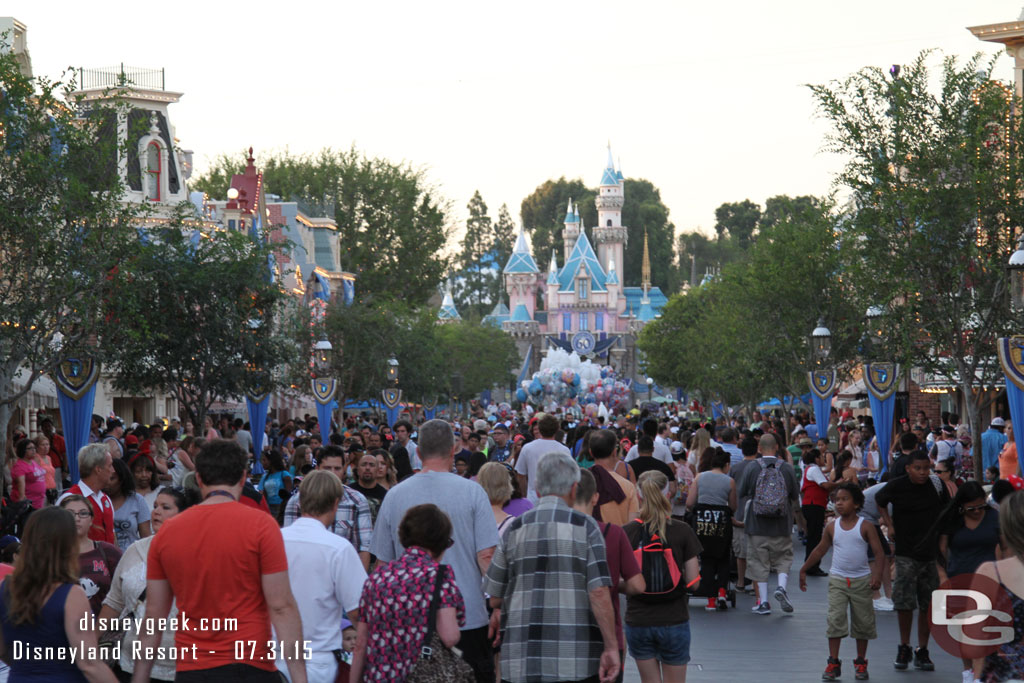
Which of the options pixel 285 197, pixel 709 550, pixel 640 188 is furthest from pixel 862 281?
pixel 640 188

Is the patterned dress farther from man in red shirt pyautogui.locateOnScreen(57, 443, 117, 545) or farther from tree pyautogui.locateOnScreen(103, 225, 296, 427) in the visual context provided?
tree pyautogui.locateOnScreen(103, 225, 296, 427)

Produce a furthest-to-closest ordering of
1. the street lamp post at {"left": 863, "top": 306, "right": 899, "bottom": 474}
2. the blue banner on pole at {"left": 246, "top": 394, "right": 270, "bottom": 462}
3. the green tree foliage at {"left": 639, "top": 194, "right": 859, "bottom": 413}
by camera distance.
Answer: the green tree foliage at {"left": 639, "top": 194, "right": 859, "bottom": 413} → the blue banner on pole at {"left": 246, "top": 394, "right": 270, "bottom": 462} → the street lamp post at {"left": 863, "top": 306, "right": 899, "bottom": 474}

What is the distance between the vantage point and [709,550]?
1377 centimetres

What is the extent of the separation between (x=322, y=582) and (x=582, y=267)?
128m

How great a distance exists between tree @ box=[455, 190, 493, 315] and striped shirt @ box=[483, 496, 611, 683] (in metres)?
124

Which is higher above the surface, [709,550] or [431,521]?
[431,521]

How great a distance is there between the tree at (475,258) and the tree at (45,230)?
11121 centimetres

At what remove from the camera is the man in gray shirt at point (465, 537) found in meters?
7.14

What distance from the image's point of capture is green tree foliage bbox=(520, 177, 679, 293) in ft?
466

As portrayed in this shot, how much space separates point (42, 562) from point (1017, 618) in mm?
4406

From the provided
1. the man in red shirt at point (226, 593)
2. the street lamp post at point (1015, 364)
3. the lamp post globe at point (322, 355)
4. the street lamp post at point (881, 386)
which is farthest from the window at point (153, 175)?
the man in red shirt at point (226, 593)

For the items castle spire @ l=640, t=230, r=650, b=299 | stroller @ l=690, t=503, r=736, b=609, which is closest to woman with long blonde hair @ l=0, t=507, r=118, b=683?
stroller @ l=690, t=503, r=736, b=609

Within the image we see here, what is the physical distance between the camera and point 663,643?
8.19 metres

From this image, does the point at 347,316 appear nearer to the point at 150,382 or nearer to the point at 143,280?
the point at 150,382
